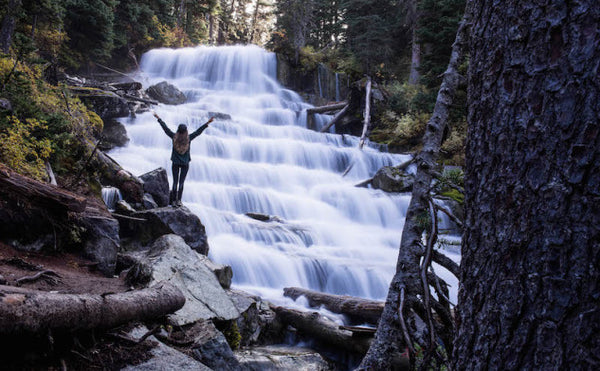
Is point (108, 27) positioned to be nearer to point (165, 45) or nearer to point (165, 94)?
point (165, 94)

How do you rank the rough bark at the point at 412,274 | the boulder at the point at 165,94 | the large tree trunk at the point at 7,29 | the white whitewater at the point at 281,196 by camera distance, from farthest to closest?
1. the boulder at the point at 165,94
2. the large tree trunk at the point at 7,29
3. the white whitewater at the point at 281,196
4. the rough bark at the point at 412,274

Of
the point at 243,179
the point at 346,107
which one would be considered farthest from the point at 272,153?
the point at 346,107

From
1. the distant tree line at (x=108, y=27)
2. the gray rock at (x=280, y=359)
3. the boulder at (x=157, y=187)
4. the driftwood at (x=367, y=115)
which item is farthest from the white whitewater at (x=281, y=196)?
the distant tree line at (x=108, y=27)

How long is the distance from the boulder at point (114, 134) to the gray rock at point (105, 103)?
425mm

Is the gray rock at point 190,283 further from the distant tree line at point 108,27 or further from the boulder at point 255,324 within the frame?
the distant tree line at point 108,27

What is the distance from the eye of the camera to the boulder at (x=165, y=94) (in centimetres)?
2124

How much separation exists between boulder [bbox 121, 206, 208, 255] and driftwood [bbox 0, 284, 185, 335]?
4.24 meters

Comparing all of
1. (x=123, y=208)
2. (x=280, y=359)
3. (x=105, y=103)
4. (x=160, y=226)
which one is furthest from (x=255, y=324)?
(x=105, y=103)

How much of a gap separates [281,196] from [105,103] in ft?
26.8

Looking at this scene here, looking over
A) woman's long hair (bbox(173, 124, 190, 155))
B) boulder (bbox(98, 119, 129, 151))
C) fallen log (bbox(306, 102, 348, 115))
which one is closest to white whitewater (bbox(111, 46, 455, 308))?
boulder (bbox(98, 119, 129, 151))

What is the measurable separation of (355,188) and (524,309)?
13.6 m

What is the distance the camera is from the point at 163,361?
10.5 feet

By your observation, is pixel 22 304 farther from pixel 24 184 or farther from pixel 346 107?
pixel 346 107

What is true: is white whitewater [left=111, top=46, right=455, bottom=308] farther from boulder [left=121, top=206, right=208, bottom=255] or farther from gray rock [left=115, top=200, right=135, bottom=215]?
gray rock [left=115, top=200, right=135, bottom=215]
